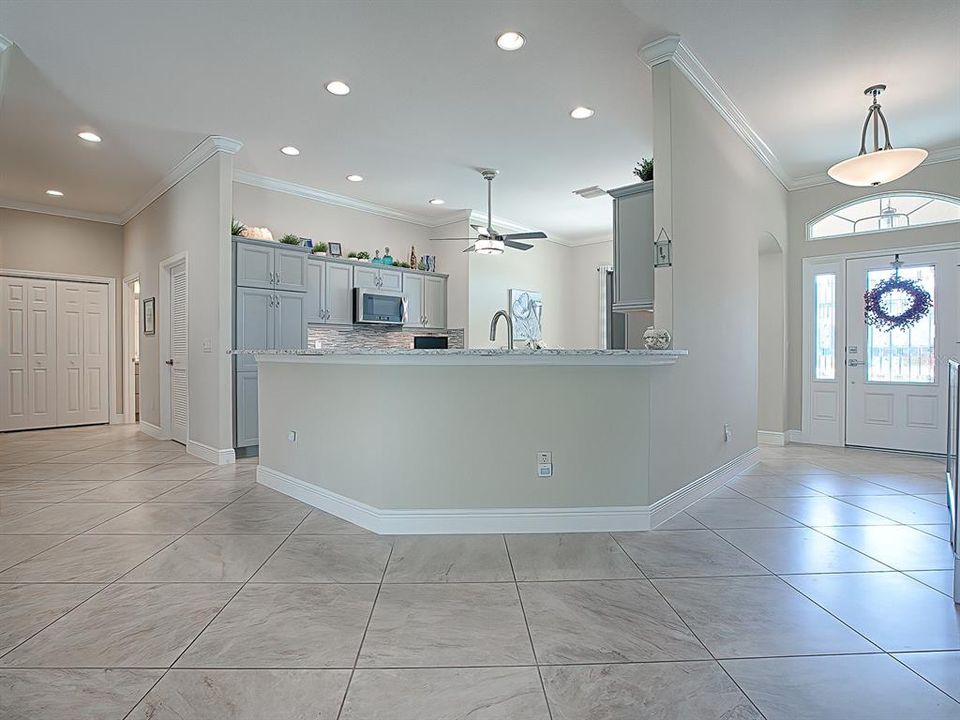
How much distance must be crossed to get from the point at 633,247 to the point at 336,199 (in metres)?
4.13

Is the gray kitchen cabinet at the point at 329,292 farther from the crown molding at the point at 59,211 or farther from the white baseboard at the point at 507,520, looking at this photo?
the crown molding at the point at 59,211

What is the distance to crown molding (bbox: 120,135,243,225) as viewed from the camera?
4789mm

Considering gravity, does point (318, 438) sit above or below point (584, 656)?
above

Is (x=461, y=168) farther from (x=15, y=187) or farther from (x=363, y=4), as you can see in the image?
(x=15, y=187)

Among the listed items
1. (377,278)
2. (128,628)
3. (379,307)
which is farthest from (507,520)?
(377,278)

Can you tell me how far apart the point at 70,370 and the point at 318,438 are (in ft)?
18.7

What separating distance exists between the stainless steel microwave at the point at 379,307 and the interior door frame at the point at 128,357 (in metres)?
3.44

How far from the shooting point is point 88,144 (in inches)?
192

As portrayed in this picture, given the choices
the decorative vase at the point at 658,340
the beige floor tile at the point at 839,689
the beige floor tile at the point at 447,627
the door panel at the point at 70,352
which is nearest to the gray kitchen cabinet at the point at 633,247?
the decorative vase at the point at 658,340

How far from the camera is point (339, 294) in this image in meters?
6.25

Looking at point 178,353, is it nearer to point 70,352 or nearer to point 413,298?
point 70,352

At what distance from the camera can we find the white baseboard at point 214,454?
4.95 metres

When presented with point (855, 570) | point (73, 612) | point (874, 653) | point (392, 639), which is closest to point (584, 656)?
point (392, 639)

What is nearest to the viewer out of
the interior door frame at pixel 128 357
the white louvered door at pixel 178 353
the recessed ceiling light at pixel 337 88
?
the recessed ceiling light at pixel 337 88
